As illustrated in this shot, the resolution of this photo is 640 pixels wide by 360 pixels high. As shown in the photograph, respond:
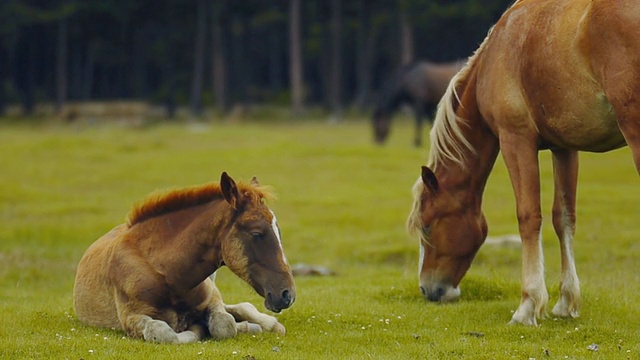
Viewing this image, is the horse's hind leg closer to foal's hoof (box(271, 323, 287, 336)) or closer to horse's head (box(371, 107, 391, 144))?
foal's hoof (box(271, 323, 287, 336))

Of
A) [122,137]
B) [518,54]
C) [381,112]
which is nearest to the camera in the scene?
[518,54]

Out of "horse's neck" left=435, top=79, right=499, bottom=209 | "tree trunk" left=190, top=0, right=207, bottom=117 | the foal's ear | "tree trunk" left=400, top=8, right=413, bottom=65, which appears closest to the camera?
the foal's ear

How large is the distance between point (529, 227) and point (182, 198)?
9.91 ft

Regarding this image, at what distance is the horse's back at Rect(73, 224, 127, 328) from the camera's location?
828 cm

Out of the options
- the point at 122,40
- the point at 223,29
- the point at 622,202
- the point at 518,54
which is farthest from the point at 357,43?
the point at 518,54

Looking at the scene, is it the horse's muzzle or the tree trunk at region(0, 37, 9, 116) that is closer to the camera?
the horse's muzzle

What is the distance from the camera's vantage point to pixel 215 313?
7.95 m

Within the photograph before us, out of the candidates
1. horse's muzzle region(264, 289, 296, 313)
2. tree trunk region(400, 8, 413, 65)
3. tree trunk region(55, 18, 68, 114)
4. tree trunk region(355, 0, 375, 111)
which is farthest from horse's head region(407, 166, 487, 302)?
tree trunk region(55, 18, 68, 114)

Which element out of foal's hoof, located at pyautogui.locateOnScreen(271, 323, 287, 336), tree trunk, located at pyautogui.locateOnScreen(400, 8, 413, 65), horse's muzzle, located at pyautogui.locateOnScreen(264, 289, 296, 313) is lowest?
foal's hoof, located at pyautogui.locateOnScreen(271, 323, 287, 336)

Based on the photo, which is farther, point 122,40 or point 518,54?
point 122,40

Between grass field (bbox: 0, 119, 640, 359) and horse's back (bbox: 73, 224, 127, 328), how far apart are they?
145 mm

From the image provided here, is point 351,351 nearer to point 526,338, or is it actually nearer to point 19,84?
point 526,338

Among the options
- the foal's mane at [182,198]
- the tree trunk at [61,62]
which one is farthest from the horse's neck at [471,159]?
the tree trunk at [61,62]

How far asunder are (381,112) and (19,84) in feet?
118
